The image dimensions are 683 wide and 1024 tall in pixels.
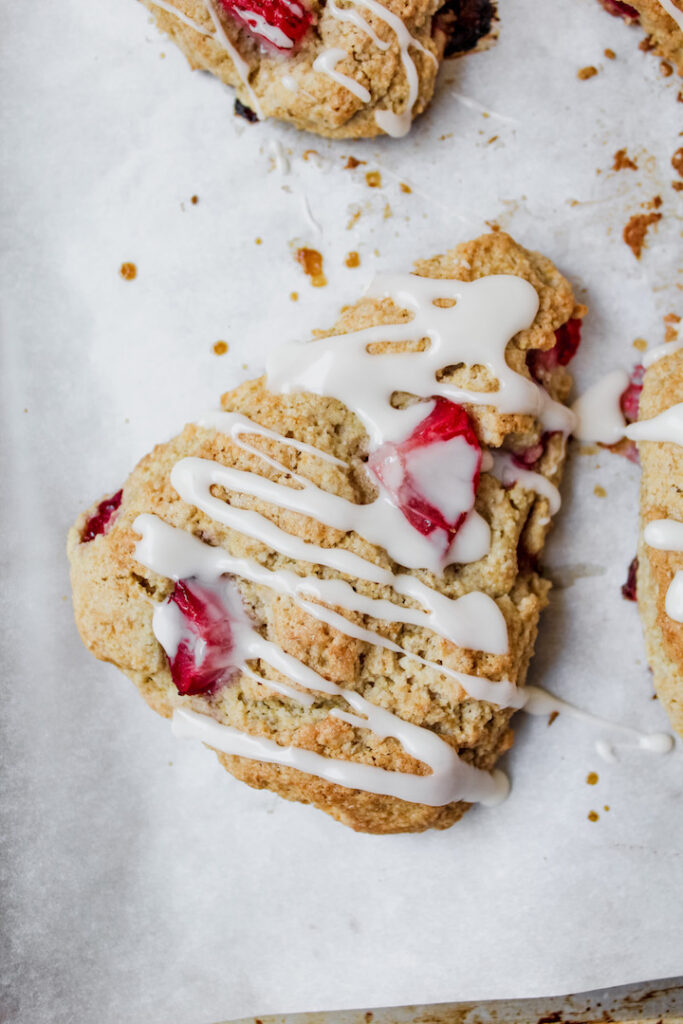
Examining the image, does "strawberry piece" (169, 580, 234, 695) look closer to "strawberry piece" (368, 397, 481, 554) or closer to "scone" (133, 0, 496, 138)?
"strawberry piece" (368, 397, 481, 554)

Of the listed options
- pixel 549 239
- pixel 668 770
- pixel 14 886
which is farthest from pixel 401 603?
pixel 14 886

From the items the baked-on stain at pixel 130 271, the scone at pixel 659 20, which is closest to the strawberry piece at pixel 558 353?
the scone at pixel 659 20

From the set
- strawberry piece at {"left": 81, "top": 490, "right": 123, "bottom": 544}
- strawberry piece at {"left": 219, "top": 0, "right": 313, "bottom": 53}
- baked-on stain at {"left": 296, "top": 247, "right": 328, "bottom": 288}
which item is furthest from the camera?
baked-on stain at {"left": 296, "top": 247, "right": 328, "bottom": 288}

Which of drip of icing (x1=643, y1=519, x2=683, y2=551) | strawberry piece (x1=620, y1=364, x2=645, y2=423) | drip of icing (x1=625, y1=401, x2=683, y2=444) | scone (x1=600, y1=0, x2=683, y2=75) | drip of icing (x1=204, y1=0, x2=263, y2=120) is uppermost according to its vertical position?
drip of icing (x1=204, y1=0, x2=263, y2=120)

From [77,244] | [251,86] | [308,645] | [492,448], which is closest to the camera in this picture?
[308,645]

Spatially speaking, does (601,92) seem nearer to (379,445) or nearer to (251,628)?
(379,445)

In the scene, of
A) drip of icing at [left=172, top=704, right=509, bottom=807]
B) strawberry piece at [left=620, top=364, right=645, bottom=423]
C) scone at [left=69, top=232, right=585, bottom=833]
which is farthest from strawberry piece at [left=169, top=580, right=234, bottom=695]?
strawberry piece at [left=620, top=364, right=645, bottom=423]

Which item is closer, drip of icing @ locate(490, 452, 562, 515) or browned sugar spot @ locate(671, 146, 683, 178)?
drip of icing @ locate(490, 452, 562, 515)
